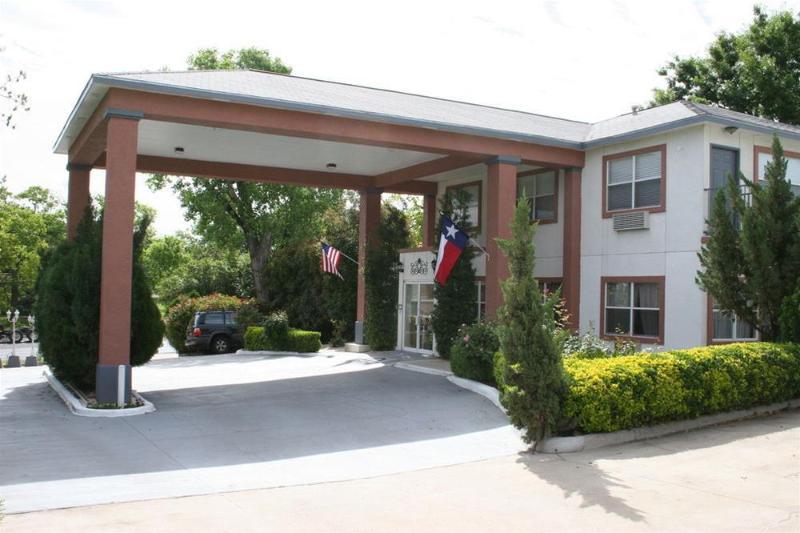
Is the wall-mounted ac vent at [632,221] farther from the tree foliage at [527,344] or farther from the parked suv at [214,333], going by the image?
the parked suv at [214,333]

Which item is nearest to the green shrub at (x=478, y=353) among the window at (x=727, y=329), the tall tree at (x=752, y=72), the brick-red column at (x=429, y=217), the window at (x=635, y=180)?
the window at (x=635, y=180)

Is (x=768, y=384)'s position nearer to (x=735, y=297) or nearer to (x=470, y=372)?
(x=735, y=297)

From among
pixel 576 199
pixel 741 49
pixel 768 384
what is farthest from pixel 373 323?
pixel 741 49

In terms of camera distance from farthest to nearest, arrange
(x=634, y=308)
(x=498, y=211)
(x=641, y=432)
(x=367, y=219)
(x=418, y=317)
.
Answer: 1. (x=367, y=219)
2. (x=418, y=317)
3. (x=634, y=308)
4. (x=498, y=211)
5. (x=641, y=432)

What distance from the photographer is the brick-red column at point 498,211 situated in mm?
16922

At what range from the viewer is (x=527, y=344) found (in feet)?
31.6

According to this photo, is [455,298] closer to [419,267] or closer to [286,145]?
[419,267]

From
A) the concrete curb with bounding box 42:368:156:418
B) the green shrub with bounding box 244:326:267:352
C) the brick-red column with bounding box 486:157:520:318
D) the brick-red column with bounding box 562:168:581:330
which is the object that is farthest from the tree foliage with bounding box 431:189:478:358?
the concrete curb with bounding box 42:368:156:418

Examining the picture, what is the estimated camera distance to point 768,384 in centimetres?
1193

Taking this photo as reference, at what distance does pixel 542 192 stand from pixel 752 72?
16.8 m

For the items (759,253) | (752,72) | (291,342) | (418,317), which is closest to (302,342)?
(291,342)

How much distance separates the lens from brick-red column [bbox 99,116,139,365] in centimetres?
1242

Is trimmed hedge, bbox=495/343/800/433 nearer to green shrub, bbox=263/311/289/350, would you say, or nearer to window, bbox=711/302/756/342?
window, bbox=711/302/756/342

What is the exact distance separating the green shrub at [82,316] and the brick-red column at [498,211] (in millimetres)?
7423
